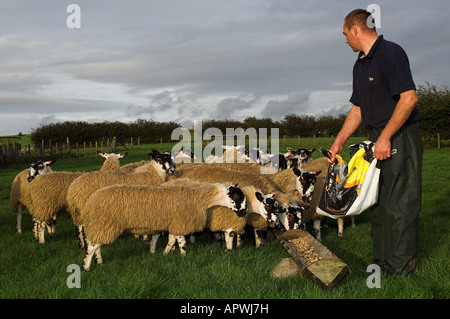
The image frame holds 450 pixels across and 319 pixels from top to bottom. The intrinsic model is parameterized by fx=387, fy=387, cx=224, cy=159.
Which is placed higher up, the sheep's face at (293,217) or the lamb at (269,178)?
the lamb at (269,178)

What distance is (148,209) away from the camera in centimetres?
641

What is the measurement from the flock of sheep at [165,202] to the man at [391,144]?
2.19 metres

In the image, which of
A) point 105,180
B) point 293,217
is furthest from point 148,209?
point 293,217

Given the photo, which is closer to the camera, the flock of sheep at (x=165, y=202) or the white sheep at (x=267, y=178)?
the flock of sheep at (x=165, y=202)

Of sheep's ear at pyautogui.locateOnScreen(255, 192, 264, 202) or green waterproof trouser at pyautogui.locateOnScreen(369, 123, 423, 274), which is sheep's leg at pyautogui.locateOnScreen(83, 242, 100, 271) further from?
green waterproof trouser at pyautogui.locateOnScreen(369, 123, 423, 274)

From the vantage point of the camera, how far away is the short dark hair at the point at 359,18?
4.86 meters

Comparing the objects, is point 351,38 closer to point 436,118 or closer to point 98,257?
point 98,257

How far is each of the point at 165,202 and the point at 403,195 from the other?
3.68m

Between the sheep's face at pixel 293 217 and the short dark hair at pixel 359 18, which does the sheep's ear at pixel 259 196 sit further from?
the short dark hair at pixel 359 18

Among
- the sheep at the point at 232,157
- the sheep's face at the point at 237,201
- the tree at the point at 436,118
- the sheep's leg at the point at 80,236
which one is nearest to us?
the sheep's face at the point at 237,201

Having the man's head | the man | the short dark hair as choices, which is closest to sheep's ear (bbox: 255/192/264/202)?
the man

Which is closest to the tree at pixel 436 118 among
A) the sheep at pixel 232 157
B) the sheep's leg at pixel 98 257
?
the sheep at pixel 232 157

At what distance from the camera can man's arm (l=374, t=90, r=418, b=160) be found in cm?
449
